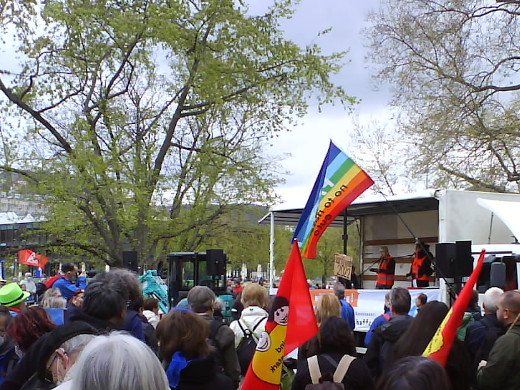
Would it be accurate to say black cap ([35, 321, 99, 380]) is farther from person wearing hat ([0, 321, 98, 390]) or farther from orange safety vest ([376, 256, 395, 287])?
orange safety vest ([376, 256, 395, 287])

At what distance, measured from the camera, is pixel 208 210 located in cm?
2358

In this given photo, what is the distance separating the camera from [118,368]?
2.30 metres

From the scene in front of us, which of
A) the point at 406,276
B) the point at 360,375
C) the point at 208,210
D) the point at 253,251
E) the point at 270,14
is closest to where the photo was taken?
the point at 360,375

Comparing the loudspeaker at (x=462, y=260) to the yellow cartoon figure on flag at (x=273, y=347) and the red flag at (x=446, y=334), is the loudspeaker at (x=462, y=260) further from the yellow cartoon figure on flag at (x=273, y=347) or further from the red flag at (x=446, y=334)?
the yellow cartoon figure on flag at (x=273, y=347)

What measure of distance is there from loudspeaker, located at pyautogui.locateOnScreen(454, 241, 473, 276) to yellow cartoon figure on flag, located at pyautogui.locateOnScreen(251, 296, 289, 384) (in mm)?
5023

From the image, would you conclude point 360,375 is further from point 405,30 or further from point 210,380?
point 405,30

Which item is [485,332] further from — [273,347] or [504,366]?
[273,347]

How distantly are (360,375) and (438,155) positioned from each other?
69.6 feet

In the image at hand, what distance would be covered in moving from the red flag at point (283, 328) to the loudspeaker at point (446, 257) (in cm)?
462

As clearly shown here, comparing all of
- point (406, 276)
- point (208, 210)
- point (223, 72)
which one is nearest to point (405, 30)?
point (223, 72)

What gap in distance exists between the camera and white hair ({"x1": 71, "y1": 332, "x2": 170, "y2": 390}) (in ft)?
7.54

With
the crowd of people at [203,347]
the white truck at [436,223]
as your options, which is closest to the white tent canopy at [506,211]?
the white truck at [436,223]

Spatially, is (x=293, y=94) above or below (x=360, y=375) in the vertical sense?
above

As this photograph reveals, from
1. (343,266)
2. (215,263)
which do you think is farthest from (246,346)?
(215,263)
